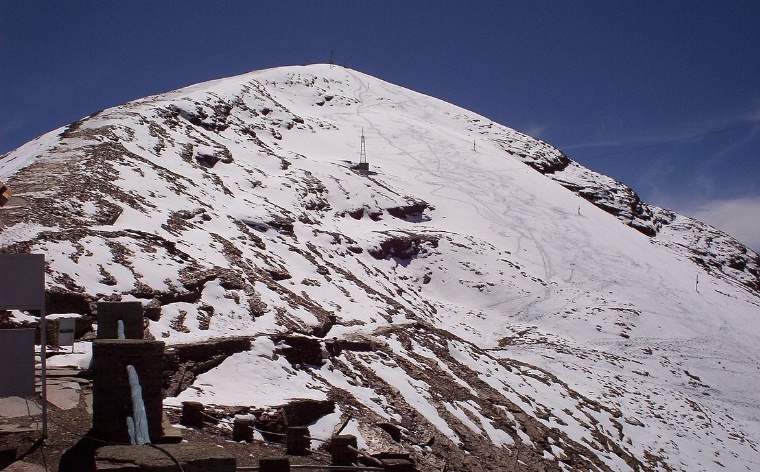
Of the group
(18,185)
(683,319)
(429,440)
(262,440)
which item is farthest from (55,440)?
(683,319)

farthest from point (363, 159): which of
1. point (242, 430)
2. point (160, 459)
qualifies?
point (160, 459)

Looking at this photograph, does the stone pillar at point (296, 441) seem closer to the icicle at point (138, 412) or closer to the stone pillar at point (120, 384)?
the stone pillar at point (120, 384)

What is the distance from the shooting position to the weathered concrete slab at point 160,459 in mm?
5051

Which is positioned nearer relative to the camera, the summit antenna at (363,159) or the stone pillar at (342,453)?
the stone pillar at (342,453)

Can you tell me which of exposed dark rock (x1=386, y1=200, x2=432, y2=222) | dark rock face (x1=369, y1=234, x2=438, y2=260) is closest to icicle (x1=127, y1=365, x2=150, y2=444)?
dark rock face (x1=369, y1=234, x2=438, y2=260)

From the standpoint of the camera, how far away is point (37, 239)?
1467 cm

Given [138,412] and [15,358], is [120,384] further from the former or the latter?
[15,358]

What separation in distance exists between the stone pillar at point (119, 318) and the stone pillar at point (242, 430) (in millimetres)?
1756

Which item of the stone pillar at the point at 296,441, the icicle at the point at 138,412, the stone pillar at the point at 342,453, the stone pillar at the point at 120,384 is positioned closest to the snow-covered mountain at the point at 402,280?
the stone pillar at the point at 296,441

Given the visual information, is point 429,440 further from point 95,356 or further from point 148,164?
point 148,164

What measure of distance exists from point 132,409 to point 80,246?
9495 mm

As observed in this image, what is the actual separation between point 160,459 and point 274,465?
181 cm

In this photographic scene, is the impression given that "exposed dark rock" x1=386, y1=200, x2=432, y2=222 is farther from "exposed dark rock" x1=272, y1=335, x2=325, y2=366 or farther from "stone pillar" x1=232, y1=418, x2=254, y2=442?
"stone pillar" x1=232, y1=418, x2=254, y2=442

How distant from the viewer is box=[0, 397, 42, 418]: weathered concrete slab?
7996 millimetres
